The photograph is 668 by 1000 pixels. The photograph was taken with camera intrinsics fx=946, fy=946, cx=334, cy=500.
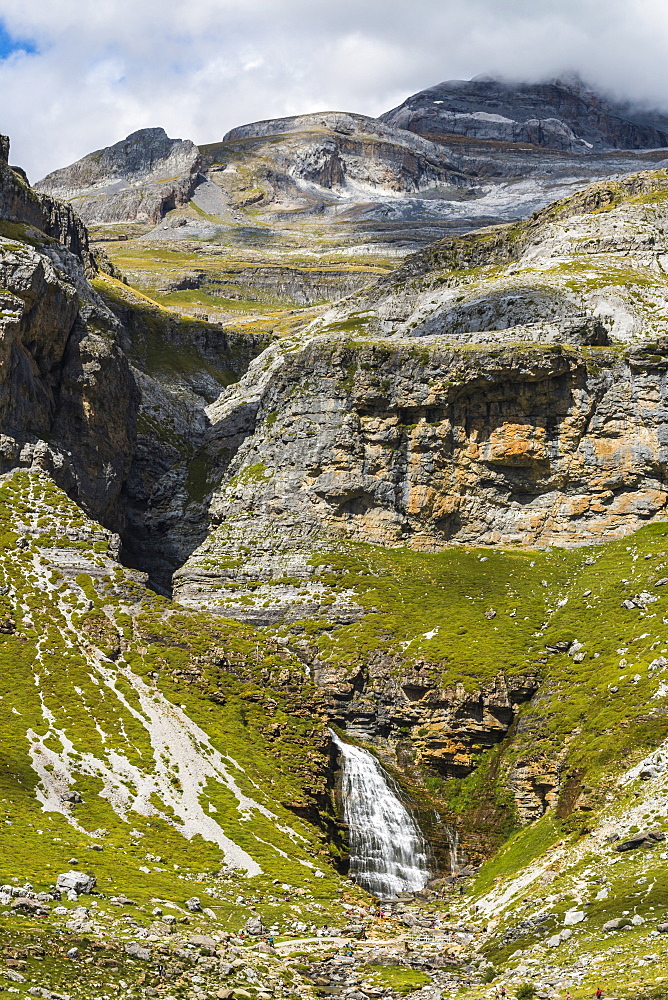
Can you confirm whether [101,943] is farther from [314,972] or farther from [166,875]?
[166,875]

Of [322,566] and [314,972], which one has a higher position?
[322,566]

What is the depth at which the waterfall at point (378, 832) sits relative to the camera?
247 ft

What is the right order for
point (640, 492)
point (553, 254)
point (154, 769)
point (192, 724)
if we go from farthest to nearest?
point (553, 254)
point (640, 492)
point (192, 724)
point (154, 769)

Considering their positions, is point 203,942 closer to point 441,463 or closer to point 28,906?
point 28,906

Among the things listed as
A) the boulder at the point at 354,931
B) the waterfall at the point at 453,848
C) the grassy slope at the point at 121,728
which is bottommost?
the boulder at the point at 354,931

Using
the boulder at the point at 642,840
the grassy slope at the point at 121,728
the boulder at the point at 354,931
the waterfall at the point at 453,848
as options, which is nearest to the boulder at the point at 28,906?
the grassy slope at the point at 121,728

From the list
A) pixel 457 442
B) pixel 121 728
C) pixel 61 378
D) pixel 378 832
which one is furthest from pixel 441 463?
pixel 121 728

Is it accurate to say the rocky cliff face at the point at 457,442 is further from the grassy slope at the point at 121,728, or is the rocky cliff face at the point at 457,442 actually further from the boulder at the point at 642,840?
the boulder at the point at 642,840

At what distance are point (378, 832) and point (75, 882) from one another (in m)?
37.3

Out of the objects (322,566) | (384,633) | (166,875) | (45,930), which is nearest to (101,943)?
(45,930)

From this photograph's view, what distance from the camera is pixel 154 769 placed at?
243ft

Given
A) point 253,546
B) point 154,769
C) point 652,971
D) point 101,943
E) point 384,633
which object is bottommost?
point 652,971

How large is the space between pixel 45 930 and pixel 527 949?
2317 cm

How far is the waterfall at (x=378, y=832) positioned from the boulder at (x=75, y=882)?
31966 mm
